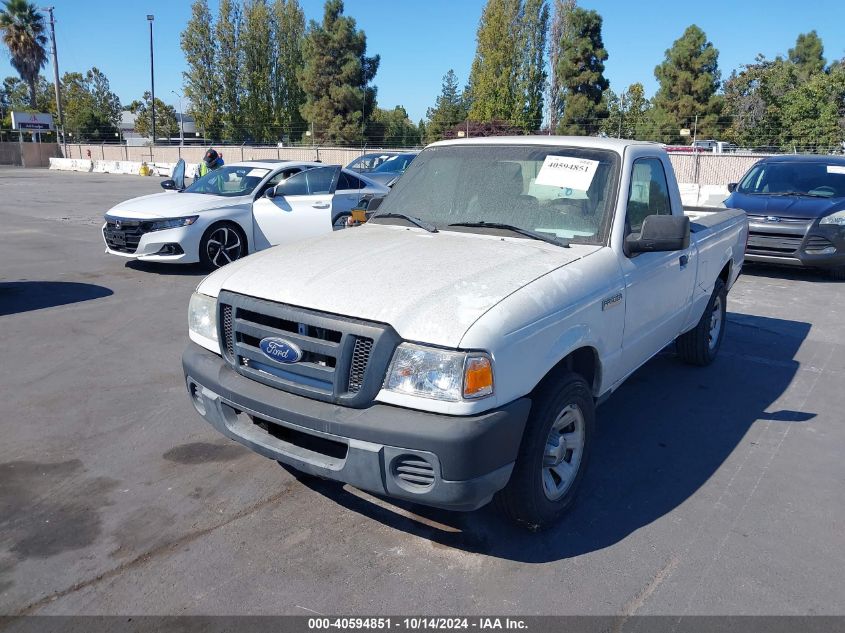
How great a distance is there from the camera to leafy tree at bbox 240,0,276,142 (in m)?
56.6

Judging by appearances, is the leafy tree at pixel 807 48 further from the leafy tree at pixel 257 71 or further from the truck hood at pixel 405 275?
the truck hood at pixel 405 275

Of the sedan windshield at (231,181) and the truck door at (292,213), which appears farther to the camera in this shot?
the sedan windshield at (231,181)

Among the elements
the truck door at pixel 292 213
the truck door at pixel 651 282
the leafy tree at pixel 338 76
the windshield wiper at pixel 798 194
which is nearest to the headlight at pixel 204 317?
the truck door at pixel 651 282

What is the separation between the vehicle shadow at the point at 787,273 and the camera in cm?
1027

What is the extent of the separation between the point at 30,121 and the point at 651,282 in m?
Result: 67.7

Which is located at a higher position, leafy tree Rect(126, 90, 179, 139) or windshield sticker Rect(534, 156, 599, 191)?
leafy tree Rect(126, 90, 179, 139)

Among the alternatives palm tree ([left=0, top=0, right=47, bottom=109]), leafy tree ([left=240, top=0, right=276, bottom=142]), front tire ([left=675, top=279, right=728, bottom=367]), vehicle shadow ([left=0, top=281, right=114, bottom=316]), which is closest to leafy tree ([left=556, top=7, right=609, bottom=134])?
leafy tree ([left=240, top=0, right=276, bottom=142])

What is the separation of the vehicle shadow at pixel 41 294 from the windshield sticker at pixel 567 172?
6.15m

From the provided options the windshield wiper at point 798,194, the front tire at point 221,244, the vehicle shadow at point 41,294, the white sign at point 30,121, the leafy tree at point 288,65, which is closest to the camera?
the vehicle shadow at point 41,294

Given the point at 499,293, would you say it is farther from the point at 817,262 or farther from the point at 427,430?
the point at 817,262

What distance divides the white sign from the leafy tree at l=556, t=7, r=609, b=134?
4493cm

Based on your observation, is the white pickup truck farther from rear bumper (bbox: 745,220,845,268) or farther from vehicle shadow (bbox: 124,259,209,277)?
rear bumper (bbox: 745,220,845,268)

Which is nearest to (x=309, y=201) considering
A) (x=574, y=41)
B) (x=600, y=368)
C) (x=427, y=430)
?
(x=600, y=368)

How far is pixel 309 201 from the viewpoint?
401 inches
